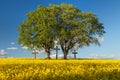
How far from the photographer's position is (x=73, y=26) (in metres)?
85.5

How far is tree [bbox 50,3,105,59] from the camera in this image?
8419 centimetres

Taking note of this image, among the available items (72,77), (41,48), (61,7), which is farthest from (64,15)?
(72,77)

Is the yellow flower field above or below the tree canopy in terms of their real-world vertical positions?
below

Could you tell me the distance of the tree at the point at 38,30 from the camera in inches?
3226

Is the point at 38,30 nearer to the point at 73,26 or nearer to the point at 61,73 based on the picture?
the point at 73,26

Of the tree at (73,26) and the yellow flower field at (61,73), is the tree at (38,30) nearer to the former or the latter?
the tree at (73,26)

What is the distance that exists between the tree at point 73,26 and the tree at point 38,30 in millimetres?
2240

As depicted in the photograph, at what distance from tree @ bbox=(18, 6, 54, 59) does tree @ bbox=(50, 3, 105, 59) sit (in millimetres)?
2240

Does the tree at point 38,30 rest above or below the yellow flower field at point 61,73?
above

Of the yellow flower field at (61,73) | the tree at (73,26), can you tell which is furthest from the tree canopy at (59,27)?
the yellow flower field at (61,73)

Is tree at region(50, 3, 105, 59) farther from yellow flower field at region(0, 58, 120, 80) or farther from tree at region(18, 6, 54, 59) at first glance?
yellow flower field at region(0, 58, 120, 80)

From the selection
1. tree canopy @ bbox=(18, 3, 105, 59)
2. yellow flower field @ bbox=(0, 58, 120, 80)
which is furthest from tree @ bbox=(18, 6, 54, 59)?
yellow flower field @ bbox=(0, 58, 120, 80)

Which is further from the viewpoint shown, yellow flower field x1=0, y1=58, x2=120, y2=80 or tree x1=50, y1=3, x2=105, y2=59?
tree x1=50, y1=3, x2=105, y2=59

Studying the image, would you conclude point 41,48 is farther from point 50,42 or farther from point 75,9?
point 75,9
